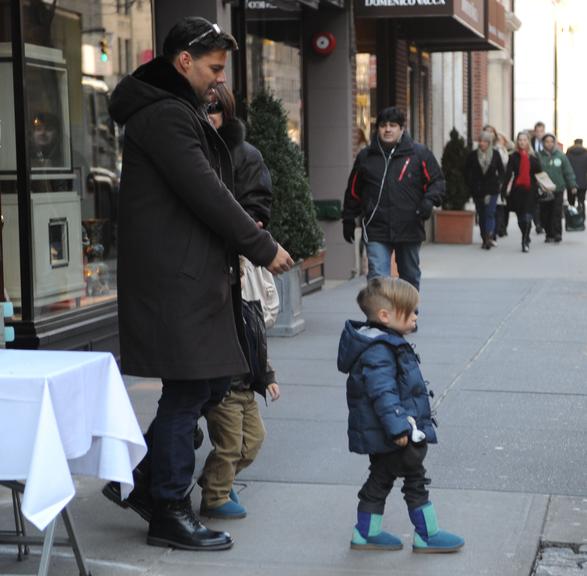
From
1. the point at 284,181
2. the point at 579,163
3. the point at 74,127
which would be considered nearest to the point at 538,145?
the point at 579,163

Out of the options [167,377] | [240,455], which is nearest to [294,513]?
[240,455]

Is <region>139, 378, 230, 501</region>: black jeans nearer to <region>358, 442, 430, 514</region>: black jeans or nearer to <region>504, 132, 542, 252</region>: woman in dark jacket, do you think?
<region>358, 442, 430, 514</region>: black jeans

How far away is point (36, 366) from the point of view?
14.6ft

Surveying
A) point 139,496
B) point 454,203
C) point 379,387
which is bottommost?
point 139,496

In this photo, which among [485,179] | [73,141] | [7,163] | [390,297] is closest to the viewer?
[390,297]

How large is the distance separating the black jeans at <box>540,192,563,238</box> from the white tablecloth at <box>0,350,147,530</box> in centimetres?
1625

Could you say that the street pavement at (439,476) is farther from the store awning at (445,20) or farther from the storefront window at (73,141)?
the store awning at (445,20)

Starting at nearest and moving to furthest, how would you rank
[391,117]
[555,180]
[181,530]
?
[181,530], [391,117], [555,180]

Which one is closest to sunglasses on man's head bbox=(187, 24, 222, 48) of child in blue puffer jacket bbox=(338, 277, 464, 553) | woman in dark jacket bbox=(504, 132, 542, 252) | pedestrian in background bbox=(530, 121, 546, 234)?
child in blue puffer jacket bbox=(338, 277, 464, 553)

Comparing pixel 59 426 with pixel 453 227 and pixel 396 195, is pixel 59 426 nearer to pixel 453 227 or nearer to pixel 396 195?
pixel 396 195

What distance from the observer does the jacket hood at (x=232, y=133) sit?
18.5 ft

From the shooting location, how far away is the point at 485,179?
1922 centimetres

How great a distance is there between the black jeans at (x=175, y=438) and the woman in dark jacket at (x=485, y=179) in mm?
14465

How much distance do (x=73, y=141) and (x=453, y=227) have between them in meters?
12.0
